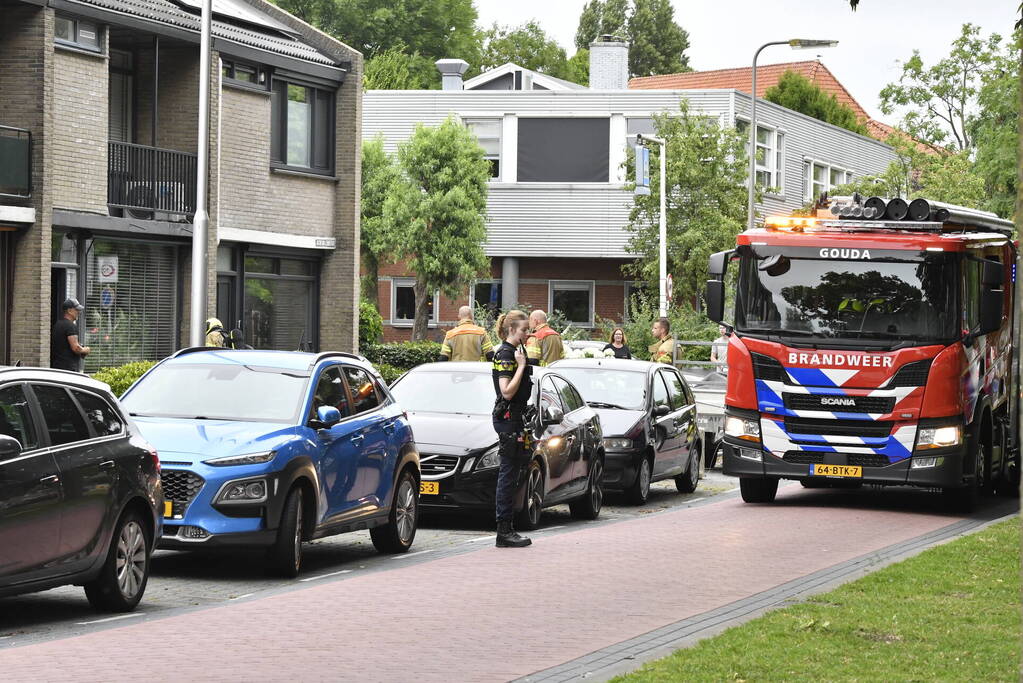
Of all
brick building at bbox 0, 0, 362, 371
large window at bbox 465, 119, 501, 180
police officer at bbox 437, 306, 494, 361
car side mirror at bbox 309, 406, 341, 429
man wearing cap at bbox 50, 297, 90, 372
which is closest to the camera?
car side mirror at bbox 309, 406, 341, 429

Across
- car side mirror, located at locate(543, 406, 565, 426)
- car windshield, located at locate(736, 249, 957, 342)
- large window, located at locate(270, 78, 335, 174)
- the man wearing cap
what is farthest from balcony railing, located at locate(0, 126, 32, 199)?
car windshield, located at locate(736, 249, 957, 342)

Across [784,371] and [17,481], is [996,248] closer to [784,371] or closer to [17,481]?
[784,371]

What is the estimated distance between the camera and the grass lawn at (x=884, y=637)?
8.16 metres

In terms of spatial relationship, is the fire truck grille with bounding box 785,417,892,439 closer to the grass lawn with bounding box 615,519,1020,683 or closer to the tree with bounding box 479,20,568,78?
the grass lawn with bounding box 615,519,1020,683

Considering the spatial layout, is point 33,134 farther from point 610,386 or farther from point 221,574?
point 221,574

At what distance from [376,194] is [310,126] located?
631 inches

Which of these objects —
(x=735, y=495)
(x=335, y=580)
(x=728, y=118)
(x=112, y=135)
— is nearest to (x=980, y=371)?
(x=735, y=495)

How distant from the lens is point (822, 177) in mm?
59781

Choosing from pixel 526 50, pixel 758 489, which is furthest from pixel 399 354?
pixel 526 50

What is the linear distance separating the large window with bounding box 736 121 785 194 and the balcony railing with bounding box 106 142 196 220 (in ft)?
85.5

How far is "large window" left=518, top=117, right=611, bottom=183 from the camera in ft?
170

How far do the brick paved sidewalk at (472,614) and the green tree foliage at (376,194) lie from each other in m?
33.0

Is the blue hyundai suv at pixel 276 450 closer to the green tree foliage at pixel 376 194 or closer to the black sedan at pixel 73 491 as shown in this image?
the black sedan at pixel 73 491

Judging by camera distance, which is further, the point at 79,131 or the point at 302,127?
the point at 302,127
